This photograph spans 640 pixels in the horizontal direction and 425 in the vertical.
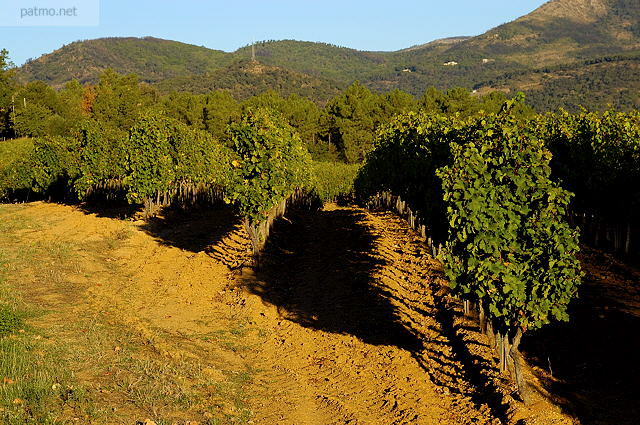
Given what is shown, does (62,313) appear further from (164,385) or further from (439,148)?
(439,148)

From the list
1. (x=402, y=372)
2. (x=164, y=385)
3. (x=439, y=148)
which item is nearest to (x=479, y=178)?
(x=402, y=372)

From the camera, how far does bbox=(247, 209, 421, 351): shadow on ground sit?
16.9 meters

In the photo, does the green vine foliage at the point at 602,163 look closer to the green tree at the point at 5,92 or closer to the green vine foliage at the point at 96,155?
the green vine foliage at the point at 96,155

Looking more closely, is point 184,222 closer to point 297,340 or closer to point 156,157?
point 156,157

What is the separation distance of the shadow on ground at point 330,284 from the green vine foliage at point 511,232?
14.6 feet

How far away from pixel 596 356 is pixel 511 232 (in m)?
5.00

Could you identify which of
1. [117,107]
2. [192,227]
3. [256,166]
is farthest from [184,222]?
[117,107]

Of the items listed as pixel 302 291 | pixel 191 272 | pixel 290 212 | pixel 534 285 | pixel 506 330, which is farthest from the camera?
pixel 290 212

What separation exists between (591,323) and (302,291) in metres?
10.3

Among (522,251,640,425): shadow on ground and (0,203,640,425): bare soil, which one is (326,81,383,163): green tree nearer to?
(0,203,640,425): bare soil

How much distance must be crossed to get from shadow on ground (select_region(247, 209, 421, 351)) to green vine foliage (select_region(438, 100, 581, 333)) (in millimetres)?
4437

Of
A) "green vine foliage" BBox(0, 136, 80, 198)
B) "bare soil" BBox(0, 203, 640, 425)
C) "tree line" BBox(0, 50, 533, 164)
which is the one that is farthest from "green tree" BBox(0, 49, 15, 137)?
"bare soil" BBox(0, 203, 640, 425)

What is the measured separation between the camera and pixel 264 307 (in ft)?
63.9

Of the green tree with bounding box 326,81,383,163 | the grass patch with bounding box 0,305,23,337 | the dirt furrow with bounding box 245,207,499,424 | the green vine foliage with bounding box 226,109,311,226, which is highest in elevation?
the green tree with bounding box 326,81,383,163
